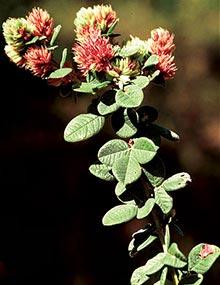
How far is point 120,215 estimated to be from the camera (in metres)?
0.53

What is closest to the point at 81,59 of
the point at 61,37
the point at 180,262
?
the point at 180,262

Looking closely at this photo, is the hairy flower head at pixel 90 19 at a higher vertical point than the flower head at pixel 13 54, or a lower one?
higher

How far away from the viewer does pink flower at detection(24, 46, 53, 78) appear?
0.51m

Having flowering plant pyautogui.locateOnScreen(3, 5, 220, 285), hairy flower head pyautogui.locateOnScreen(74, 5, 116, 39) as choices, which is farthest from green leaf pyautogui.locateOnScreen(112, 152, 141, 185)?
hairy flower head pyautogui.locateOnScreen(74, 5, 116, 39)

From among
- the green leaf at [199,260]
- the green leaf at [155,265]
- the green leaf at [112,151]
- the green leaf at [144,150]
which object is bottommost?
the green leaf at [199,260]

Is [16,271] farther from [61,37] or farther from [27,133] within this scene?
[61,37]

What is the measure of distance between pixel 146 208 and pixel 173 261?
5cm

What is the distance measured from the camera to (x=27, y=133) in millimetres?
1806

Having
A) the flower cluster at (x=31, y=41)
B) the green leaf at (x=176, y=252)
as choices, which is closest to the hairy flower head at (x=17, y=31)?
the flower cluster at (x=31, y=41)

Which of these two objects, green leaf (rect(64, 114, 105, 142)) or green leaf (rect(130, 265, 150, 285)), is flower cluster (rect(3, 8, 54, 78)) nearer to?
green leaf (rect(64, 114, 105, 142))

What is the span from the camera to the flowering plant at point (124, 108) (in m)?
0.51

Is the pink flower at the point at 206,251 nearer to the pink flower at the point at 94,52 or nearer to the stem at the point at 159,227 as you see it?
the stem at the point at 159,227

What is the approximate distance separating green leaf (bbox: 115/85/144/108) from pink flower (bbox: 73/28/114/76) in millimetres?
24

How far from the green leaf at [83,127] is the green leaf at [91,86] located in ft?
0.09
